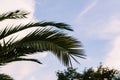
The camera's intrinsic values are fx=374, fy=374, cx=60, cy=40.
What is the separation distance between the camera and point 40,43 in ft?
25.7

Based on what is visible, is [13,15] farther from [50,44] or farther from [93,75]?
[93,75]

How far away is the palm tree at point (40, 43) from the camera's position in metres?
7.55

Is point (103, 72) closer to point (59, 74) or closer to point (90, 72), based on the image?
point (90, 72)

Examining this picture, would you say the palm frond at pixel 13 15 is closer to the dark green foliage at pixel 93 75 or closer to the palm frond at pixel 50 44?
the palm frond at pixel 50 44

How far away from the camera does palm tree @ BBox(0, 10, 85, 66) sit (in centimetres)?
755

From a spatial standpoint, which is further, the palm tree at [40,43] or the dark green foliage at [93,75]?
the dark green foliage at [93,75]

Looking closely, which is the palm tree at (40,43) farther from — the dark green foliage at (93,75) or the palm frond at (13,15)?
the dark green foliage at (93,75)

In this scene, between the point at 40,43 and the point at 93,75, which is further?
the point at 93,75

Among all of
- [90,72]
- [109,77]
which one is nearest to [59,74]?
[90,72]

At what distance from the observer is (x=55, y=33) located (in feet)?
25.2

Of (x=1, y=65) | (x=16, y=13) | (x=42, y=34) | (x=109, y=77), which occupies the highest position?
(x=16, y=13)

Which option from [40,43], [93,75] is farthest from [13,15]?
[93,75]

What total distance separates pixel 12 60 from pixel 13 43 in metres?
0.47

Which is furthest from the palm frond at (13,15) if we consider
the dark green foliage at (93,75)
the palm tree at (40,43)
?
the dark green foliage at (93,75)
